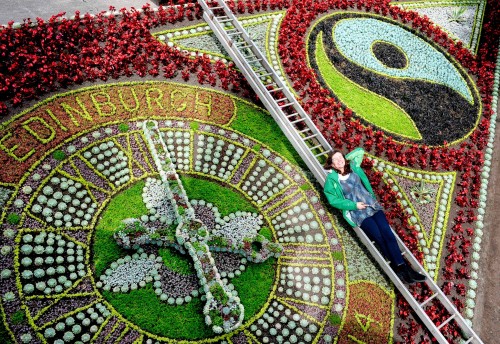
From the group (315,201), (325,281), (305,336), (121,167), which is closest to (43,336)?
(121,167)

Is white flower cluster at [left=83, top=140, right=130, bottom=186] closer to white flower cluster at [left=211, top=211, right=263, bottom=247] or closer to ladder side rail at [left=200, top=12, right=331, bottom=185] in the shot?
white flower cluster at [left=211, top=211, right=263, bottom=247]

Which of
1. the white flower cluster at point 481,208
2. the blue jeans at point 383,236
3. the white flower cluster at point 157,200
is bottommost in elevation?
the white flower cluster at point 481,208

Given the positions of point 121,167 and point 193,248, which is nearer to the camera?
point 193,248

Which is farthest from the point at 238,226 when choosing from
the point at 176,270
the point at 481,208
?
the point at 481,208

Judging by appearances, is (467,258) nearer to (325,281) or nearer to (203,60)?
(325,281)

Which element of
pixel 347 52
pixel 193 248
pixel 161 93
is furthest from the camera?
pixel 347 52

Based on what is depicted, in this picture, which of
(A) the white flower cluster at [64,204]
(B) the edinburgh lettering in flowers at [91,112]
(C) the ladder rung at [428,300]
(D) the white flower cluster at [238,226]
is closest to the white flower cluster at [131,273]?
(A) the white flower cluster at [64,204]

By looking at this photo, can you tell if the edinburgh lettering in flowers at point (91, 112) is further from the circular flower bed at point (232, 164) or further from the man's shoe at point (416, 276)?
the man's shoe at point (416, 276)

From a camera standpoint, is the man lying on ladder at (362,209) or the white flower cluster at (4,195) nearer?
the white flower cluster at (4,195)
